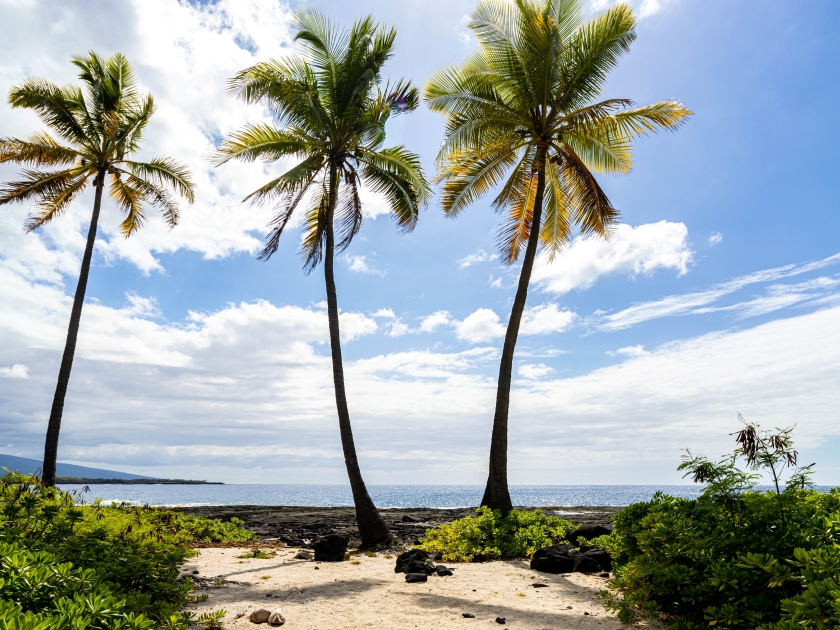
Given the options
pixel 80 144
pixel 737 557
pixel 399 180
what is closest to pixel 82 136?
pixel 80 144

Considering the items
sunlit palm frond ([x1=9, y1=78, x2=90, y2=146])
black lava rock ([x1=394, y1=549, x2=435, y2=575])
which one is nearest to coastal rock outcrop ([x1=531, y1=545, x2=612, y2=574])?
black lava rock ([x1=394, y1=549, x2=435, y2=575])

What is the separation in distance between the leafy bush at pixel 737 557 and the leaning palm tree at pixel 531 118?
6.88 meters

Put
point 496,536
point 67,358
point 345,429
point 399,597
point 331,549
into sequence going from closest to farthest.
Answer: point 399,597, point 331,549, point 496,536, point 345,429, point 67,358

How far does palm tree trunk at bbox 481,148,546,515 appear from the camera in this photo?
12.0m

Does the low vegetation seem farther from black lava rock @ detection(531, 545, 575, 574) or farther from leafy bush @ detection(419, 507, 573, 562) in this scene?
leafy bush @ detection(419, 507, 573, 562)

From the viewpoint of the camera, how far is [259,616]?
553 centimetres

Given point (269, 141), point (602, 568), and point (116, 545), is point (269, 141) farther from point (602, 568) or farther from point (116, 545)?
point (602, 568)

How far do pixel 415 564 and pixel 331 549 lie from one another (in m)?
2.45

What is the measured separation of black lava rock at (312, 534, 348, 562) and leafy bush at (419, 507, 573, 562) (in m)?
1.86

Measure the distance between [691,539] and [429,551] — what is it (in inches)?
276

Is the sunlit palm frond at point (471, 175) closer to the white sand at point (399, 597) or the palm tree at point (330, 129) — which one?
the palm tree at point (330, 129)

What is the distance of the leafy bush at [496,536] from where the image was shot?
9984 mm

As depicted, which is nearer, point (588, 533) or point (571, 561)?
point (571, 561)

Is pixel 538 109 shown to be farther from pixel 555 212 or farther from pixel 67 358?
pixel 67 358
